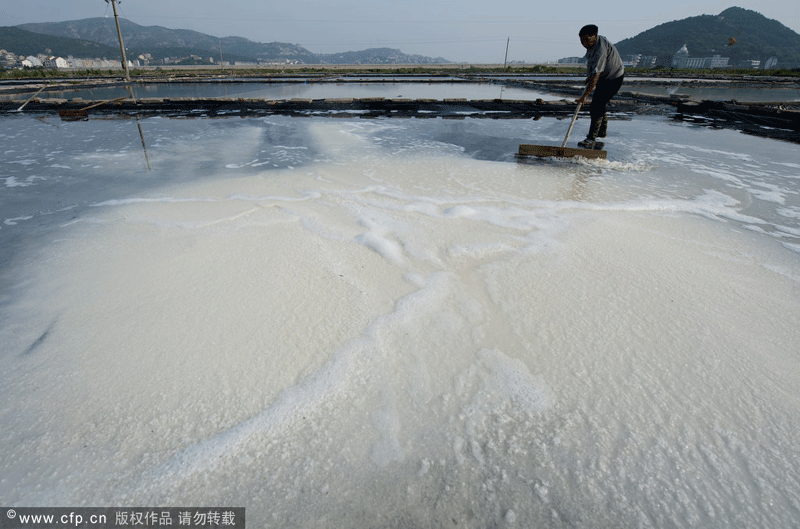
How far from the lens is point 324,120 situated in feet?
27.2

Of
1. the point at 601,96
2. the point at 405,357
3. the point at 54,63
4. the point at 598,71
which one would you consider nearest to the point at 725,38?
the point at 601,96

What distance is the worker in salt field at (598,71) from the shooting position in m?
4.85

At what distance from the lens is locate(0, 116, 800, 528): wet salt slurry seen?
113cm

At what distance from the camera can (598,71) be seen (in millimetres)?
4848

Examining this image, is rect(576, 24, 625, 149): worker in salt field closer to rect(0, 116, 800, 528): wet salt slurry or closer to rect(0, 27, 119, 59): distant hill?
rect(0, 116, 800, 528): wet salt slurry

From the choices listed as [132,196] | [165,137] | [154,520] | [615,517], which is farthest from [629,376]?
[165,137]

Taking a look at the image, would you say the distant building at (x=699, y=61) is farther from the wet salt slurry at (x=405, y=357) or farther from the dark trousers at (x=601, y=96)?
the wet salt slurry at (x=405, y=357)

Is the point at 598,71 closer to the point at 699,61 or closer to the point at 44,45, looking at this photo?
the point at 699,61

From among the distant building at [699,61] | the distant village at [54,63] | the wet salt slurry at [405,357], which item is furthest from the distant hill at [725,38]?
the distant village at [54,63]

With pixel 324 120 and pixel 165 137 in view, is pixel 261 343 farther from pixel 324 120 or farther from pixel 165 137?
pixel 324 120

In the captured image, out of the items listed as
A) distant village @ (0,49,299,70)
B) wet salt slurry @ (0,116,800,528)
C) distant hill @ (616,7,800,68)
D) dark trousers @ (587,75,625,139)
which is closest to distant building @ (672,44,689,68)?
distant hill @ (616,7,800,68)

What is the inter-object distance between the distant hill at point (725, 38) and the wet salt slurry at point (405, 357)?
398 feet

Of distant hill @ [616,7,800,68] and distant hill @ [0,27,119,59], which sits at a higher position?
distant hill @ [616,7,800,68]

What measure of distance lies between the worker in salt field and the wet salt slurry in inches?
90.5
